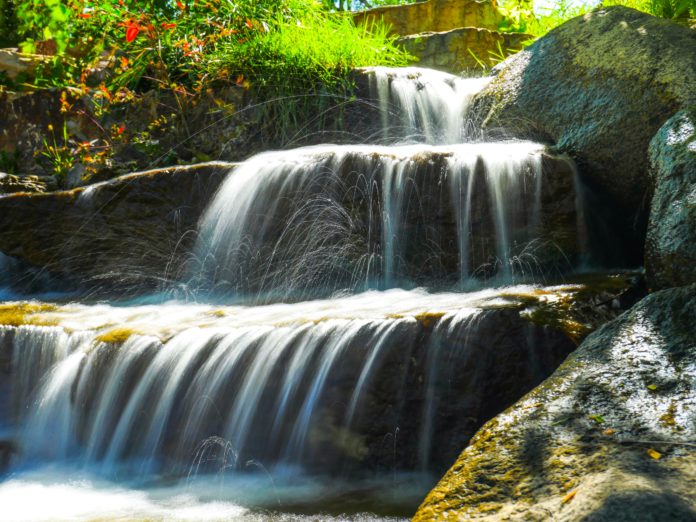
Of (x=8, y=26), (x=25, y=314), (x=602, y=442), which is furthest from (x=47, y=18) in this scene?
(x=602, y=442)

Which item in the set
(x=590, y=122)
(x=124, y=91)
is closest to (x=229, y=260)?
(x=590, y=122)

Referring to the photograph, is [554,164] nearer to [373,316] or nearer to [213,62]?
[373,316]

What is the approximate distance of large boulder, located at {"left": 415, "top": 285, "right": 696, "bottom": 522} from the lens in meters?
2.07

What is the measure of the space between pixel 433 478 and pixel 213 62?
5.96 metres

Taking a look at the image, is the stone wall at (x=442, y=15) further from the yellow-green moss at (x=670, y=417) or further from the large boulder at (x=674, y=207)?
the yellow-green moss at (x=670, y=417)

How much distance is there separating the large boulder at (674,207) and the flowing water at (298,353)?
24.3 inches

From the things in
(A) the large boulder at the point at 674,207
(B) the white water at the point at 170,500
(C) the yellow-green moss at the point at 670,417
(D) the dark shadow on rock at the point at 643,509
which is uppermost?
(A) the large boulder at the point at 674,207

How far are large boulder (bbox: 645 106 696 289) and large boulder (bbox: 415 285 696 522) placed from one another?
2.93 feet

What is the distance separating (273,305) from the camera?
17.3 feet

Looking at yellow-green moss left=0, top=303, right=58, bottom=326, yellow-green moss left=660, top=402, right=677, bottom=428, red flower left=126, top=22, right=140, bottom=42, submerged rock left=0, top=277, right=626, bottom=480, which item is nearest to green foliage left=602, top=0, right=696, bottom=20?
submerged rock left=0, top=277, right=626, bottom=480

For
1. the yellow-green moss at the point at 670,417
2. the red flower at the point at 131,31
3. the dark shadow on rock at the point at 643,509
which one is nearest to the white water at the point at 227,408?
the yellow-green moss at the point at 670,417

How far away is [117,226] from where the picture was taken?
6324 millimetres

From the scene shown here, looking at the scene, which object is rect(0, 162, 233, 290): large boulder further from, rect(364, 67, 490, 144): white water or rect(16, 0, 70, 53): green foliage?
rect(364, 67, 490, 144): white water

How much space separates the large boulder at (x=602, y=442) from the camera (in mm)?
2068
